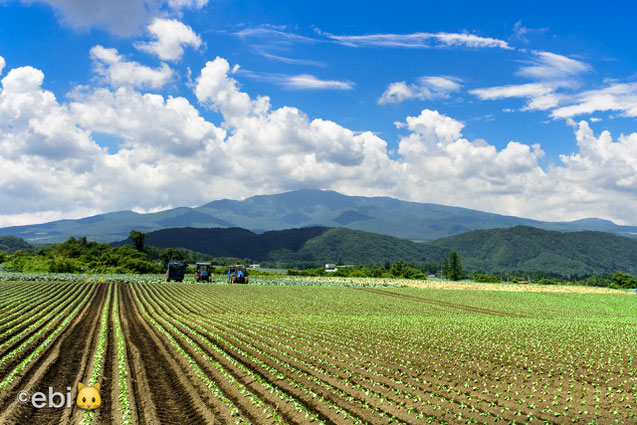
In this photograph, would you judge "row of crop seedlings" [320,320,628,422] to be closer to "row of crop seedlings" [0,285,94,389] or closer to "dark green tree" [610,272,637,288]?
"row of crop seedlings" [0,285,94,389]

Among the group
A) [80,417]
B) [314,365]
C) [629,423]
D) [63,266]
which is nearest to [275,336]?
[314,365]

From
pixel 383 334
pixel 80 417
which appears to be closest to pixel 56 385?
pixel 80 417

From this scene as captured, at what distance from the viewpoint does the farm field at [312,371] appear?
43.9ft

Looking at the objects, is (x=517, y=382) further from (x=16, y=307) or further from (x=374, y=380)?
(x=16, y=307)

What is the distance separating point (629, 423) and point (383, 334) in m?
16.5

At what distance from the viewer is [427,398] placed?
49.1ft

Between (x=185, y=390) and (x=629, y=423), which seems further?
(x=185, y=390)

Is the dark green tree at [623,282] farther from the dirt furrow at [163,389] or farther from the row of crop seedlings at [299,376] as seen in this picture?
the dirt furrow at [163,389]

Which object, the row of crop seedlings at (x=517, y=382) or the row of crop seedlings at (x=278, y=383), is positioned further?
the row of crop seedlings at (x=517, y=382)

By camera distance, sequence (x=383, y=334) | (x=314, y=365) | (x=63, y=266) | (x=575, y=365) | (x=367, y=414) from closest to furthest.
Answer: (x=367, y=414) < (x=314, y=365) < (x=575, y=365) < (x=383, y=334) < (x=63, y=266)

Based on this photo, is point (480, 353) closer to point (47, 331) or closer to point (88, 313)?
point (47, 331)

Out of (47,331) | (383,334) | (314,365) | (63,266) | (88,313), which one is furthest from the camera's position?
(63,266)

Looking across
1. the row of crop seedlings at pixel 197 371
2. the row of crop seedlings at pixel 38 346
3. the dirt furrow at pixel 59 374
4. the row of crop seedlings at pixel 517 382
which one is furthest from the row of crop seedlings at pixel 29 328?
the row of crop seedlings at pixel 517 382

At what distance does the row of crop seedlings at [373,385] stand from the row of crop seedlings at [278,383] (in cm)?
156
